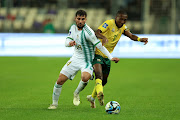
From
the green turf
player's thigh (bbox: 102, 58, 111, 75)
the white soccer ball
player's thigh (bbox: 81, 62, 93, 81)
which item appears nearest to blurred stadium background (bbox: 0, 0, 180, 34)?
the green turf

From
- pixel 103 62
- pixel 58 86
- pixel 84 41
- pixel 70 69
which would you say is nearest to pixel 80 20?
pixel 84 41

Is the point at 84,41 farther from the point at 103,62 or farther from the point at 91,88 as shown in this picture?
the point at 91,88

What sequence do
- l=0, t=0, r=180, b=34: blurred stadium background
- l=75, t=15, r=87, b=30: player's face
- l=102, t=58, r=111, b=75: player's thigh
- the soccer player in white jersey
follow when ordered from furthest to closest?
l=0, t=0, r=180, b=34: blurred stadium background → l=102, t=58, r=111, b=75: player's thigh → the soccer player in white jersey → l=75, t=15, r=87, b=30: player's face

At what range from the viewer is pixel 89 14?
107ft

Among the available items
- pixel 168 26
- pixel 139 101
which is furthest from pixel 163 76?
pixel 168 26

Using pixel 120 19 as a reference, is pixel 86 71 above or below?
below

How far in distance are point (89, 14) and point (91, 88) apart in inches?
783

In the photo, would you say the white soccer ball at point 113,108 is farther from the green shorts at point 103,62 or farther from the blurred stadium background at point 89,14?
the blurred stadium background at point 89,14

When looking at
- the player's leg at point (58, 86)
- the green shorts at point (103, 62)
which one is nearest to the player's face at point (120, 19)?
the green shorts at point (103, 62)

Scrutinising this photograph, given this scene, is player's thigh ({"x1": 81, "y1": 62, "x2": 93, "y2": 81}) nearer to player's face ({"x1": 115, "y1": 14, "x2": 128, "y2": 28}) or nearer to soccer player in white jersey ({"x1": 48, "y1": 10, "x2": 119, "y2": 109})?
soccer player in white jersey ({"x1": 48, "y1": 10, "x2": 119, "y2": 109})

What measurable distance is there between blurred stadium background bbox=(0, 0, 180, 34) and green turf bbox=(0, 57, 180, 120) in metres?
6.01

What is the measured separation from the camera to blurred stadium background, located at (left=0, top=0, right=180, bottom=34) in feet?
90.5

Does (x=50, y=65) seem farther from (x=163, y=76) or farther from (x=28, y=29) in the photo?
(x=28, y=29)

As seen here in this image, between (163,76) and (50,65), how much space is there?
5865mm
